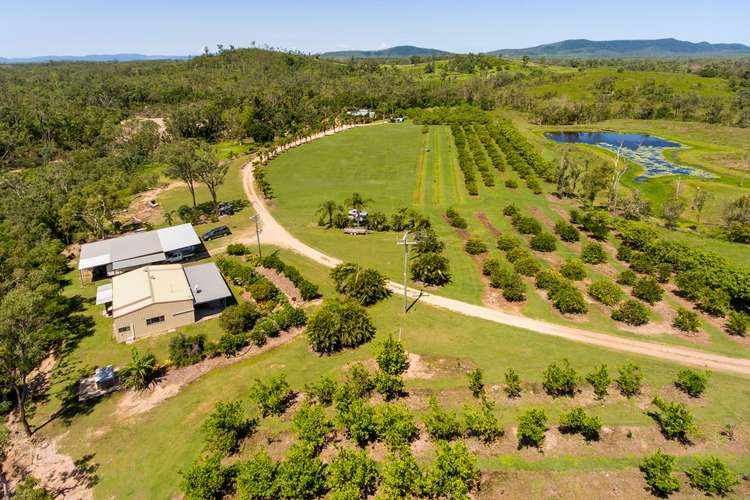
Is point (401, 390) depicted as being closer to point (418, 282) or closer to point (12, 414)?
point (418, 282)

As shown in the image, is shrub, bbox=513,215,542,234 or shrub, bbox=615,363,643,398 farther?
shrub, bbox=513,215,542,234

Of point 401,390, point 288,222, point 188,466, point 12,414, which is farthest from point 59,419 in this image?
point 288,222

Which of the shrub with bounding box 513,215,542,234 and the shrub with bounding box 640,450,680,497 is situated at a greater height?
the shrub with bounding box 513,215,542,234

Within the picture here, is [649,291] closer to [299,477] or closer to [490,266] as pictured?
[490,266]

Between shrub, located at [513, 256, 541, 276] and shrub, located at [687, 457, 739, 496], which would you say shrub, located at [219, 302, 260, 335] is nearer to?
shrub, located at [513, 256, 541, 276]

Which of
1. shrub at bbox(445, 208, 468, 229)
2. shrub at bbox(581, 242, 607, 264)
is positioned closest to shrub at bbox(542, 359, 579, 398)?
shrub at bbox(581, 242, 607, 264)

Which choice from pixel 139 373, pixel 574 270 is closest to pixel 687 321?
pixel 574 270

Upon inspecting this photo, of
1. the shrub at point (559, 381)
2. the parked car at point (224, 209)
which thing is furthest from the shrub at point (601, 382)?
the parked car at point (224, 209)

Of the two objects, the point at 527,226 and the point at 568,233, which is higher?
the point at 527,226
